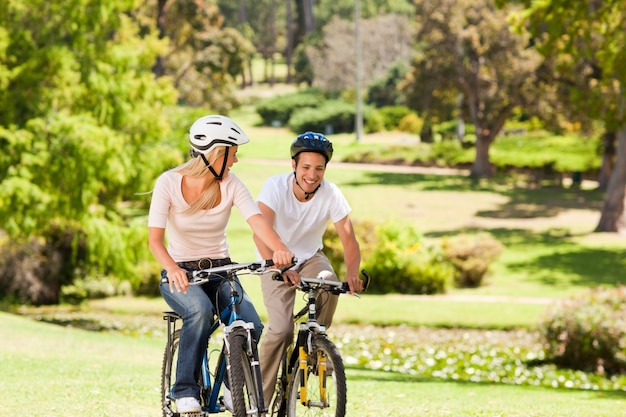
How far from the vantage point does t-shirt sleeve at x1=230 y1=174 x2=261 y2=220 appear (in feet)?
18.0

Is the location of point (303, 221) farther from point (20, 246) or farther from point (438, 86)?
point (438, 86)

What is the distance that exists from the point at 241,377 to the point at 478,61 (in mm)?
43598

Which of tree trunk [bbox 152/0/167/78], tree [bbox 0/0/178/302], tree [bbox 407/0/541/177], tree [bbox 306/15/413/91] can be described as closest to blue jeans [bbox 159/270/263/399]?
tree [bbox 0/0/178/302]

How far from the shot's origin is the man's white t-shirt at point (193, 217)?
5.44 metres

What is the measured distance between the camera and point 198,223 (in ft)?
18.2

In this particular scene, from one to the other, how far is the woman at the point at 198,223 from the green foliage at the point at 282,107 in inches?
2717

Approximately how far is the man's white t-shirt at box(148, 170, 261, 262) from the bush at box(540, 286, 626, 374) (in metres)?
10.1

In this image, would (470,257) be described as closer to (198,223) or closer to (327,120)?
(198,223)

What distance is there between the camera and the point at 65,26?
21.8 metres

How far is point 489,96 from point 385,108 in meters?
24.0

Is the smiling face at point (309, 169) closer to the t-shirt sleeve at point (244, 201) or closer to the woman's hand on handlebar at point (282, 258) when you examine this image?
the t-shirt sleeve at point (244, 201)

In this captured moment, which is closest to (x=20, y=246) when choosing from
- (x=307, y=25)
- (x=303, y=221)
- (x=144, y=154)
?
(x=144, y=154)

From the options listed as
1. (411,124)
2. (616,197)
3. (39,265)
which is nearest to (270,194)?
(39,265)

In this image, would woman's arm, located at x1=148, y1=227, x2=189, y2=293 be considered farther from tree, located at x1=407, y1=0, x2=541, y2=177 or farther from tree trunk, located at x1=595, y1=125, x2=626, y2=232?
tree, located at x1=407, y1=0, x2=541, y2=177
